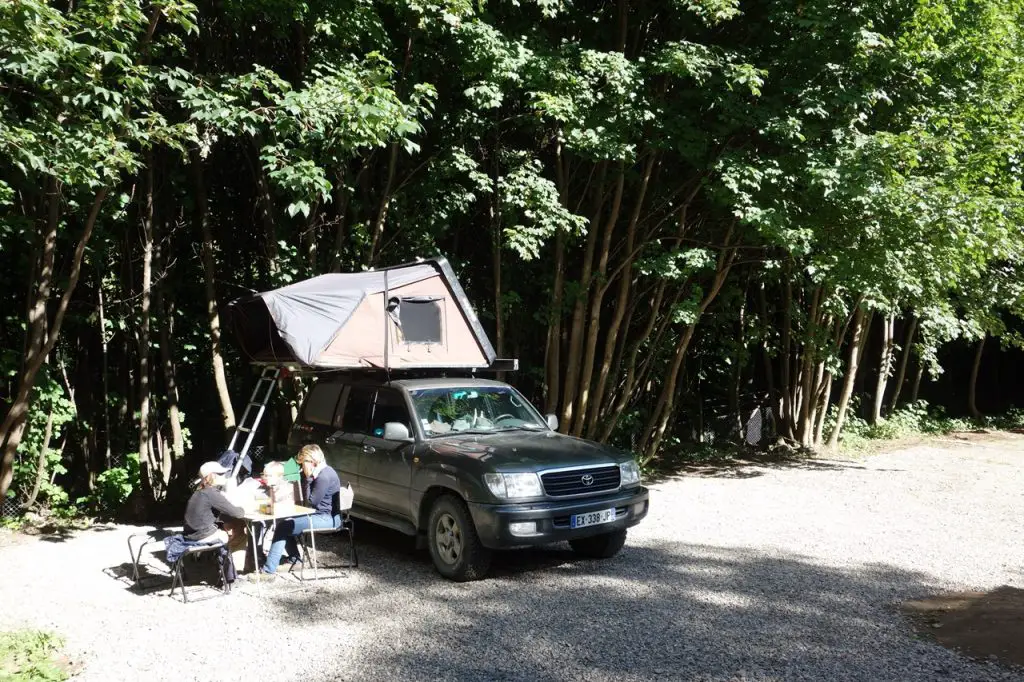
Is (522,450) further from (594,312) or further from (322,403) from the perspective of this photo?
(594,312)

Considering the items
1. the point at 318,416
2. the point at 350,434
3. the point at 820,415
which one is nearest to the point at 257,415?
the point at 318,416

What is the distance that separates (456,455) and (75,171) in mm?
4375

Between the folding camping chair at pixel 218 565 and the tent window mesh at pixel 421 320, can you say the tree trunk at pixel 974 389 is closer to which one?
the tent window mesh at pixel 421 320

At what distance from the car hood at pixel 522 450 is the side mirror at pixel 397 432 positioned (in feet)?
0.85

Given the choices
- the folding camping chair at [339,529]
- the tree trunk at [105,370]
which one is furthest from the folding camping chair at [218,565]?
the tree trunk at [105,370]

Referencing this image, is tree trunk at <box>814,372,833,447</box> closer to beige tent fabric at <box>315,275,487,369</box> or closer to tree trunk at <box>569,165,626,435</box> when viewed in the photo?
tree trunk at <box>569,165,626,435</box>

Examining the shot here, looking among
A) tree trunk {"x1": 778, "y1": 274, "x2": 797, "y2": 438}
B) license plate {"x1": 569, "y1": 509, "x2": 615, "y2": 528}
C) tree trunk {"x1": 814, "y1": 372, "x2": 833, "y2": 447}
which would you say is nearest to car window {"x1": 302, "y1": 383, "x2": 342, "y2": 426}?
license plate {"x1": 569, "y1": 509, "x2": 615, "y2": 528}

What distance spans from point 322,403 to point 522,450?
297 cm

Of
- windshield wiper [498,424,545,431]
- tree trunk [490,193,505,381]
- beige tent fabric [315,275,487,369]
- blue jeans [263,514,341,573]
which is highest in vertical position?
tree trunk [490,193,505,381]

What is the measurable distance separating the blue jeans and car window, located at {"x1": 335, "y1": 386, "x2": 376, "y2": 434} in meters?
1.34

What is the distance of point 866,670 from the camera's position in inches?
215

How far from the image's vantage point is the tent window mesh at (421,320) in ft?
32.0

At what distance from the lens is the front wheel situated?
8.47 m

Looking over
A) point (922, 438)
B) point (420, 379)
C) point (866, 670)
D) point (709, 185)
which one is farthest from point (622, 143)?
point (922, 438)
